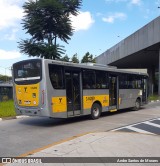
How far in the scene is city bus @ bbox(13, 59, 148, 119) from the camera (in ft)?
40.9

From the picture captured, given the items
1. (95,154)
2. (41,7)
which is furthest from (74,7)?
(95,154)

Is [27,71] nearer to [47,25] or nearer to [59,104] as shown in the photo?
[59,104]

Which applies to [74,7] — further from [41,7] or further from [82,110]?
[82,110]

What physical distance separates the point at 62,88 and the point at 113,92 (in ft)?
16.6

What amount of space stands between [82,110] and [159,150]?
6901 millimetres

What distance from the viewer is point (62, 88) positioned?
13156mm

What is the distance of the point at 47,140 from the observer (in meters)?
9.79

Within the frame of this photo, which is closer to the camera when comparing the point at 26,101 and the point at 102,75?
the point at 26,101

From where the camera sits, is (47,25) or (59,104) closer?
(59,104)

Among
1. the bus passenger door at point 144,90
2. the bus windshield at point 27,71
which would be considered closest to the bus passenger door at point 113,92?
the bus passenger door at point 144,90

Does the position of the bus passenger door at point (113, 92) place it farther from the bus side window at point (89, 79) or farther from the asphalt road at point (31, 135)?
the asphalt road at point (31, 135)

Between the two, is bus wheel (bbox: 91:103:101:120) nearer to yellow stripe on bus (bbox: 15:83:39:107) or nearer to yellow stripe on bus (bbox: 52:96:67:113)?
yellow stripe on bus (bbox: 52:96:67:113)

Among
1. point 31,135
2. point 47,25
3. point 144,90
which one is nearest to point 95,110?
point 31,135

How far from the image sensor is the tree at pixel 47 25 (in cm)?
A: 2941
